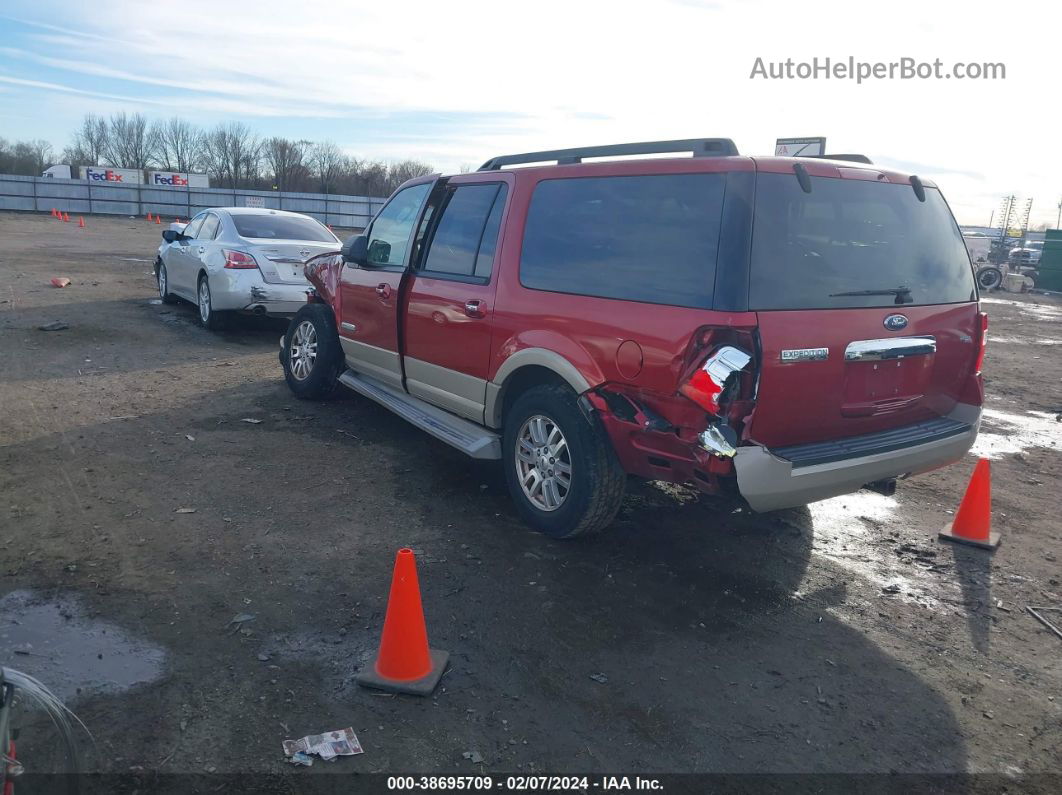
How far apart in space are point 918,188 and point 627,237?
167 centimetres

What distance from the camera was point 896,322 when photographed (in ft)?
13.7

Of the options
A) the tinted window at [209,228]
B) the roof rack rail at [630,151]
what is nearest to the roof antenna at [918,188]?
the roof rack rail at [630,151]

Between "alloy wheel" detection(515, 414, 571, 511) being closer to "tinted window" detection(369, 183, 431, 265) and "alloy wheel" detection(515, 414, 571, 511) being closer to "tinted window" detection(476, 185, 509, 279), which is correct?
"tinted window" detection(476, 185, 509, 279)

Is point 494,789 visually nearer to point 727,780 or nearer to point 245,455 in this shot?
point 727,780

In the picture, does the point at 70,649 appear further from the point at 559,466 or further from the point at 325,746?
the point at 559,466

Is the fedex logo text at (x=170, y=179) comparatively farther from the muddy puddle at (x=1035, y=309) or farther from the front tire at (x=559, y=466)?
the front tire at (x=559, y=466)

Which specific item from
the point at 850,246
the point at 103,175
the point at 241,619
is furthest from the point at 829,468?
the point at 103,175

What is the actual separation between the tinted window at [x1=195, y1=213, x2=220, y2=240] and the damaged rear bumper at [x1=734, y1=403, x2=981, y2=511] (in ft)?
29.8

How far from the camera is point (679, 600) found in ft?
13.9

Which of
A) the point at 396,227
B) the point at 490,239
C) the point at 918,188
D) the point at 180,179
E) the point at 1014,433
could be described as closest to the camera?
the point at 918,188

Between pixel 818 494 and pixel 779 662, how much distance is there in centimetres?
85

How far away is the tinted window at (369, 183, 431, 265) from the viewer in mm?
6230

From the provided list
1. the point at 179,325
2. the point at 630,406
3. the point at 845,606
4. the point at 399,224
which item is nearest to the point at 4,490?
the point at 399,224

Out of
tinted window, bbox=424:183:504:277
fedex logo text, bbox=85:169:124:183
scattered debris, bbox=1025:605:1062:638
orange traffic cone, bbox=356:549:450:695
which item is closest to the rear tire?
tinted window, bbox=424:183:504:277
